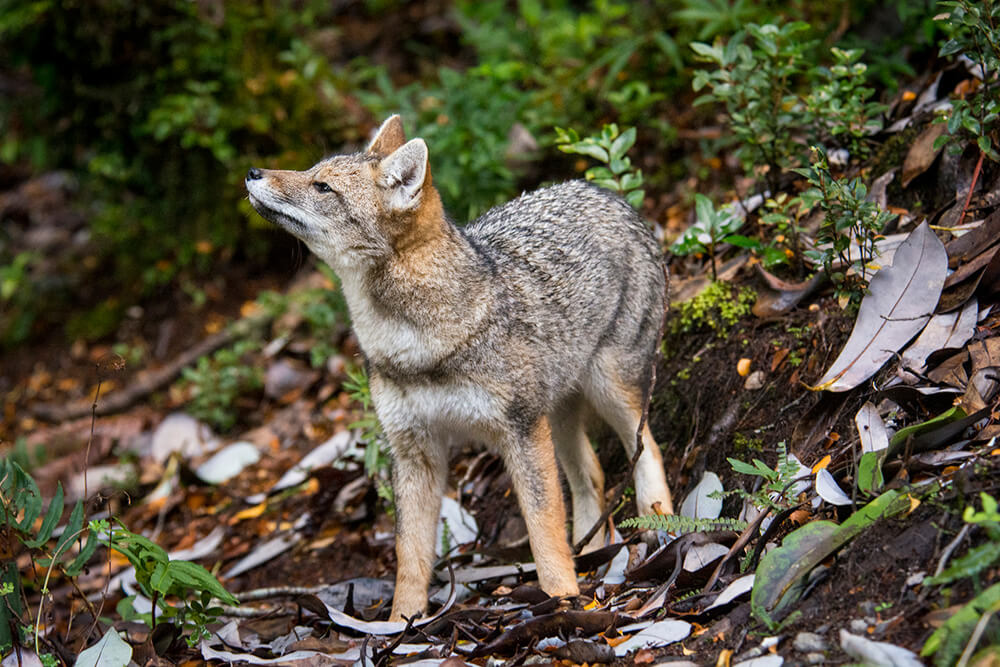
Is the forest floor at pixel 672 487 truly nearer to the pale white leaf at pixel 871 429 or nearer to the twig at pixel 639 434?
the pale white leaf at pixel 871 429

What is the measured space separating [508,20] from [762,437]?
20.9 feet

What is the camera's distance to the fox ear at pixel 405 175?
5.12 m

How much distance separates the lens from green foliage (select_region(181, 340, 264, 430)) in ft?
29.6

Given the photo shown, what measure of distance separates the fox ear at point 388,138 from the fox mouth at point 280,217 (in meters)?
0.65

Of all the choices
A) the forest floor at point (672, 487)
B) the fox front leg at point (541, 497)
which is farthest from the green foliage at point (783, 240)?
the fox front leg at point (541, 497)

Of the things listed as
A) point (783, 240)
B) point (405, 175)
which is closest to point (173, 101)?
point (405, 175)

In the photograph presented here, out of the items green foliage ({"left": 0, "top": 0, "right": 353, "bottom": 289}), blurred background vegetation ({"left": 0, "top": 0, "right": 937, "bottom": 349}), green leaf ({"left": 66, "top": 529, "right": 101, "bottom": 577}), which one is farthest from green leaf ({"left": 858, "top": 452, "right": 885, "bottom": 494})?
green foliage ({"left": 0, "top": 0, "right": 353, "bottom": 289})

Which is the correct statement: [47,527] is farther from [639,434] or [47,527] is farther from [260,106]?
[260,106]

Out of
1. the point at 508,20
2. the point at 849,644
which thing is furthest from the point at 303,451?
the point at 849,644

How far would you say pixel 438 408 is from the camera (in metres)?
5.27

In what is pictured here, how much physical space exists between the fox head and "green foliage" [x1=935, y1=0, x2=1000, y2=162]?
295 cm

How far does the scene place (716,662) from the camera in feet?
12.8

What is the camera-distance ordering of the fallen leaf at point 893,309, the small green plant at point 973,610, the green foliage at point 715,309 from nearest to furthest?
the small green plant at point 973,610 < the fallen leaf at point 893,309 < the green foliage at point 715,309

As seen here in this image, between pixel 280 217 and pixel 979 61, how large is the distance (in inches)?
158
